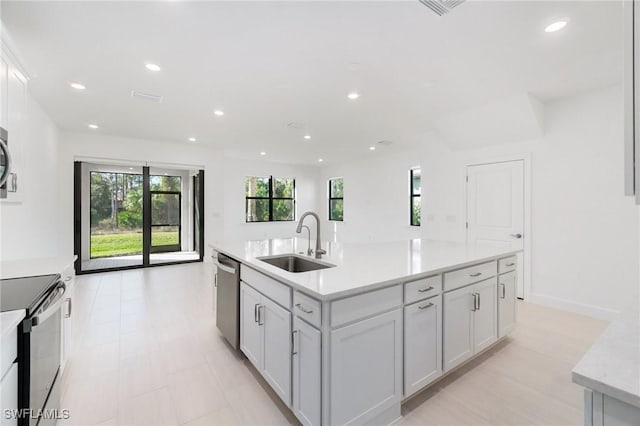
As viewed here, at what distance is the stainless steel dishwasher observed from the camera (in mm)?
2279

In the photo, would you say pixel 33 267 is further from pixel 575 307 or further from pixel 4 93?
pixel 575 307

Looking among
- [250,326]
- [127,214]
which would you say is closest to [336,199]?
[127,214]

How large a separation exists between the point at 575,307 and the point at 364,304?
3.57 meters

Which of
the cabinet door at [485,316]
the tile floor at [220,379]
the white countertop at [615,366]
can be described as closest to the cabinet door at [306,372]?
the tile floor at [220,379]

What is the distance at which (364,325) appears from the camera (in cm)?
148

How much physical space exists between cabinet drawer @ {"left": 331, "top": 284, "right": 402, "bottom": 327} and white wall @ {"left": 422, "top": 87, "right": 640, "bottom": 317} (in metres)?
3.24

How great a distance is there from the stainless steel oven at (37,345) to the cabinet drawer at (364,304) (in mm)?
1297

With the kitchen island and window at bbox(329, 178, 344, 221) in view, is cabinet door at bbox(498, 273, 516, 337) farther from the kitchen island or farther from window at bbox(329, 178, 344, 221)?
window at bbox(329, 178, 344, 221)

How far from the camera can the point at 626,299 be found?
3074 mm

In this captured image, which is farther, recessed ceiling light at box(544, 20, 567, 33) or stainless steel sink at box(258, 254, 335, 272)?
stainless steel sink at box(258, 254, 335, 272)

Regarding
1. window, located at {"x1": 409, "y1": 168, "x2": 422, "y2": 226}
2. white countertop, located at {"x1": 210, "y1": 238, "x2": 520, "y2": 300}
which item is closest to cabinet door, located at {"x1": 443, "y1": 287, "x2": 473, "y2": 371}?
white countertop, located at {"x1": 210, "y1": 238, "x2": 520, "y2": 300}

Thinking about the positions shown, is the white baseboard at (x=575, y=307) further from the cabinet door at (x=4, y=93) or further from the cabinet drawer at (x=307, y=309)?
the cabinet door at (x=4, y=93)

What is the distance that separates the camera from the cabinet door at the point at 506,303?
95.7 inches

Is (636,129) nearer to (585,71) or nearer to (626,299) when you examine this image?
(585,71)
